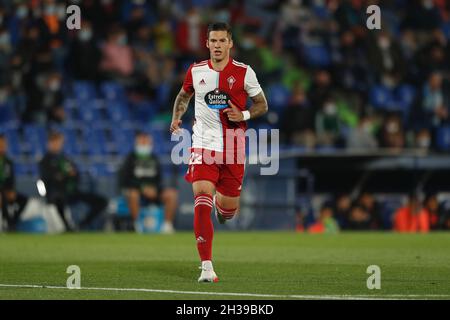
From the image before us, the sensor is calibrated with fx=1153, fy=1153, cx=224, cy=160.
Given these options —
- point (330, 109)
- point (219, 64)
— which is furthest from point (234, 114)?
point (330, 109)

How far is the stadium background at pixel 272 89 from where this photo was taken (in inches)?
863

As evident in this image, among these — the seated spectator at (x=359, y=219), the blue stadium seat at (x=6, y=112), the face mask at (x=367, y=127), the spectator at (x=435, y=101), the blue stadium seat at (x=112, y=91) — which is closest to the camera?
the seated spectator at (x=359, y=219)

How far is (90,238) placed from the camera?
18.4m

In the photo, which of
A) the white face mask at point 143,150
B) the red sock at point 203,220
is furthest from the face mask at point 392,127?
the red sock at point 203,220

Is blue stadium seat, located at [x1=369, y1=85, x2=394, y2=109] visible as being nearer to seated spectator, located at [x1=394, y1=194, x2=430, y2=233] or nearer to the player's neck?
seated spectator, located at [x1=394, y1=194, x2=430, y2=233]

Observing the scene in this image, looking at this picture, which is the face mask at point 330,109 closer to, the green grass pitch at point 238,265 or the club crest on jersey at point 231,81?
the green grass pitch at point 238,265

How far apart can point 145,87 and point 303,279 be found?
51.2ft

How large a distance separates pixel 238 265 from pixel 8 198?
9.33 metres

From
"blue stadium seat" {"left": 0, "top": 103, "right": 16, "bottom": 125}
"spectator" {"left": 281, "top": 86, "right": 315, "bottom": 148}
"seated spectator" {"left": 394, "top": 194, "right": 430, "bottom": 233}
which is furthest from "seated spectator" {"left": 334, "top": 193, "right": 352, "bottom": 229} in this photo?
"blue stadium seat" {"left": 0, "top": 103, "right": 16, "bottom": 125}

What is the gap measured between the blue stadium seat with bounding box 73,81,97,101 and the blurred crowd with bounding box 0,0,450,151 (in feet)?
0.78

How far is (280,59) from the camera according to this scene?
88.1 feet

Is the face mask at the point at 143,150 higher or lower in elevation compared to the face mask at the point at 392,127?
lower

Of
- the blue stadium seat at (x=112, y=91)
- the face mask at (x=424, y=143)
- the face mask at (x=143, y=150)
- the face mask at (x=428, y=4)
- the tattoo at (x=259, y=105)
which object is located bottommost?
the face mask at (x=143, y=150)

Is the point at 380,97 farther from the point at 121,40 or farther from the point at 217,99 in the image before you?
the point at 217,99
